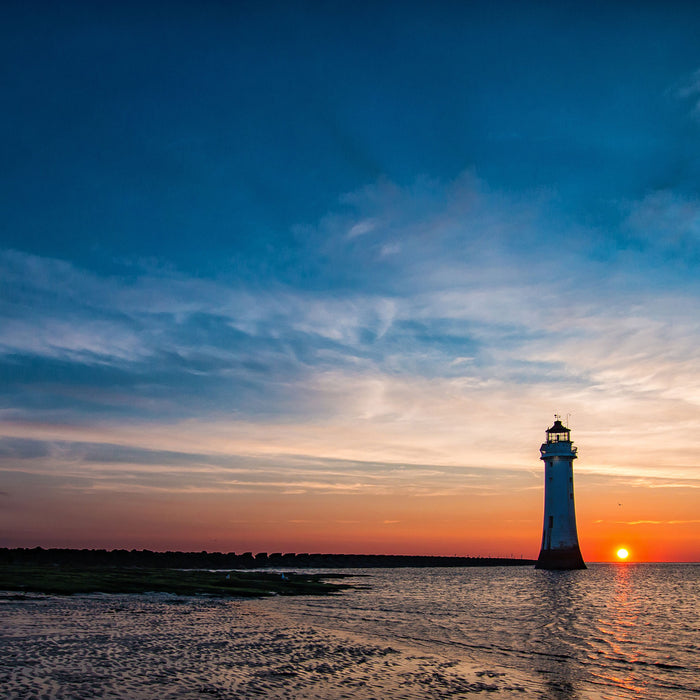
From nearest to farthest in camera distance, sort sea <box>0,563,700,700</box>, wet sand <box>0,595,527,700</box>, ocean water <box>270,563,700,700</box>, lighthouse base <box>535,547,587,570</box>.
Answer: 1. wet sand <box>0,595,527,700</box>
2. sea <box>0,563,700,700</box>
3. ocean water <box>270,563,700,700</box>
4. lighthouse base <box>535,547,587,570</box>

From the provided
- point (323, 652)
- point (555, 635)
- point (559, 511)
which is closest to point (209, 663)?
point (323, 652)

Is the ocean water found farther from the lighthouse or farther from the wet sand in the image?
the lighthouse

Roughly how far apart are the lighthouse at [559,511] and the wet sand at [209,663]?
5893cm

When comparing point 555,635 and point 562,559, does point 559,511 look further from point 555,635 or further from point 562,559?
point 555,635

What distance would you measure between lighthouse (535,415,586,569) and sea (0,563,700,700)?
38.2 m

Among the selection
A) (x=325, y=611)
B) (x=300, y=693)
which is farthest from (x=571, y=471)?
(x=300, y=693)

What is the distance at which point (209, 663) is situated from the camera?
64.6ft

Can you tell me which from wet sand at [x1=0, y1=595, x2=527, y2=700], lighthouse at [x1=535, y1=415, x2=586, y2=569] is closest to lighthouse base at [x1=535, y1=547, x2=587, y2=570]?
lighthouse at [x1=535, y1=415, x2=586, y2=569]

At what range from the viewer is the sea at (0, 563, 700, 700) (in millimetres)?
16750

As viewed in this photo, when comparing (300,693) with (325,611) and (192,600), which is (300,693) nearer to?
(325,611)

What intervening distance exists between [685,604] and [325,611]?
131 feet

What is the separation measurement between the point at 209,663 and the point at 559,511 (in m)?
70.1

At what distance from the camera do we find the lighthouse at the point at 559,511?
80.8 meters

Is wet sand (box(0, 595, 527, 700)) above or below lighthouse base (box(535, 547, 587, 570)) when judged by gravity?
above
